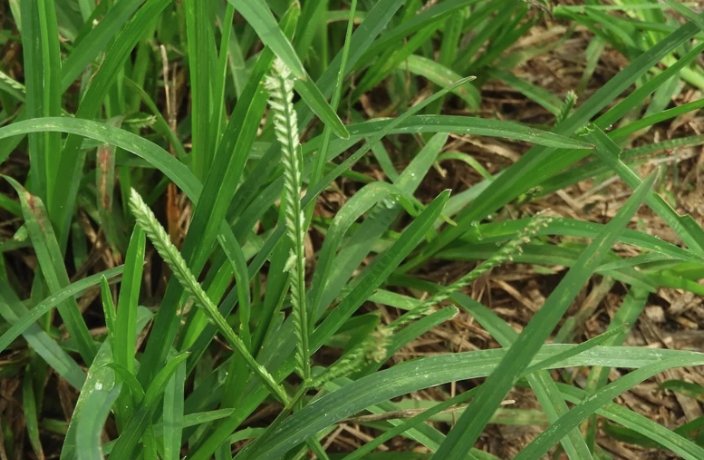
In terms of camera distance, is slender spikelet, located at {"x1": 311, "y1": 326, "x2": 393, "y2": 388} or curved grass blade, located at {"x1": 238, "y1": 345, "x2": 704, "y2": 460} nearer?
slender spikelet, located at {"x1": 311, "y1": 326, "x2": 393, "y2": 388}

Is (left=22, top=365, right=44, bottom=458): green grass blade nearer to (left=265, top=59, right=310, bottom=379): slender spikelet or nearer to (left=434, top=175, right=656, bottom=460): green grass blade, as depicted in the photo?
(left=265, top=59, right=310, bottom=379): slender spikelet

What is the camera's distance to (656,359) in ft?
2.53

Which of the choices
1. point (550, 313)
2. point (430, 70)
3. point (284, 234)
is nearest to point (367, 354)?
point (550, 313)

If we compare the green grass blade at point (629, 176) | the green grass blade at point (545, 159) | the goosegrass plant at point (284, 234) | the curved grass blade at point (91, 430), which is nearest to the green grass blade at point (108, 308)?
the goosegrass plant at point (284, 234)

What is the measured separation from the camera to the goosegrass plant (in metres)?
0.62

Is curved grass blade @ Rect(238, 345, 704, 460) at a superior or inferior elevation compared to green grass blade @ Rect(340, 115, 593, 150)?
inferior

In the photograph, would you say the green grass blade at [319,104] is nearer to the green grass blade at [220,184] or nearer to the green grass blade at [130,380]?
the green grass blade at [220,184]

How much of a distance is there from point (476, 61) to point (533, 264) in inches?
16.1

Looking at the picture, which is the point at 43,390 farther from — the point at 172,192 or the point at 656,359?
the point at 656,359

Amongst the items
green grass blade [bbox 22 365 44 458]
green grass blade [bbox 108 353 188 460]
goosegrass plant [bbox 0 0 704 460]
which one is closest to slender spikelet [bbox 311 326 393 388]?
goosegrass plant [bbox 0 0 704 460]

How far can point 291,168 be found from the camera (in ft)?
1.45

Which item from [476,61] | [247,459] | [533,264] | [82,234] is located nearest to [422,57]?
[476,61]

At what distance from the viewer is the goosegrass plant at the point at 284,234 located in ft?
2.05

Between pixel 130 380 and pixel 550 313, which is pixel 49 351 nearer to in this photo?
pixel 130 380
